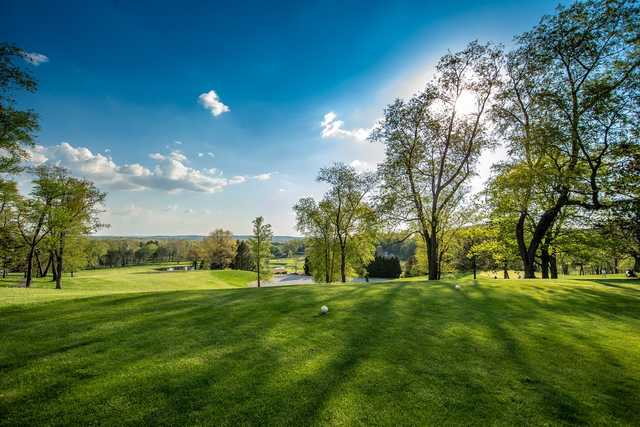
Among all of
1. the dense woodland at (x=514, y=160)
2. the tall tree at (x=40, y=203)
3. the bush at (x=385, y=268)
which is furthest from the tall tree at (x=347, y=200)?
the bush at (x=385, y=268)

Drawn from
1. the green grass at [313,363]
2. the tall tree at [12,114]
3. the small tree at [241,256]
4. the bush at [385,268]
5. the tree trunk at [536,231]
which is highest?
the tall tree at [12,114]

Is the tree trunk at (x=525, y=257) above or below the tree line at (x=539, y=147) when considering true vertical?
below

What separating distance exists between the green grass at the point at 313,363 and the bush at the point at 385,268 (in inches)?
2327

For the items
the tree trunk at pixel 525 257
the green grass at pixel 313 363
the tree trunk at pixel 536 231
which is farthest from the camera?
the tree trunk at pixel 525 257

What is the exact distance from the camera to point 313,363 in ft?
16.2

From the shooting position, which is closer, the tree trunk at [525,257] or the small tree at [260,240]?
the tree trunk at [525,257]

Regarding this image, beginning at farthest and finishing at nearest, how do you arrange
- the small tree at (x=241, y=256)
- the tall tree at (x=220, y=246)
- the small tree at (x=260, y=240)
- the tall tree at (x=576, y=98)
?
1. the small tree at (x=241, y=256)
2. the tall tree at (x=220, y=246)
3. the small tree at (x=260, y=240)
4. the tall tree at (x=576, y=98)

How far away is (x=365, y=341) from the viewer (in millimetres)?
6016

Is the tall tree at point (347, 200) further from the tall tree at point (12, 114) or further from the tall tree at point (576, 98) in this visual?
the tall tree at point (12, 114)

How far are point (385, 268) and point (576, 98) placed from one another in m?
55.8

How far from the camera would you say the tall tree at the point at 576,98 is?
13.6m

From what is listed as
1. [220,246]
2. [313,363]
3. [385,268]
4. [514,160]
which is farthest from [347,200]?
→ [220,246]

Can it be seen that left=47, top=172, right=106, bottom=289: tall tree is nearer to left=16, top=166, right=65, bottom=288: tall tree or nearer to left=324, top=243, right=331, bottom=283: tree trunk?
left=16, top=166, right=65, bottom=288: tall tree

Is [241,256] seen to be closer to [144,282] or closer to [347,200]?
[144,282]
